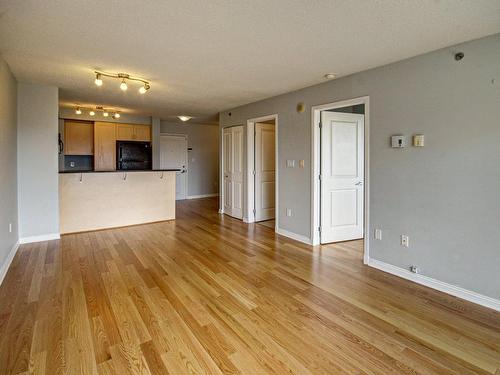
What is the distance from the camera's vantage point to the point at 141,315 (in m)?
2.33

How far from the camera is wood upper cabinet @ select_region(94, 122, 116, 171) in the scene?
7.11 m

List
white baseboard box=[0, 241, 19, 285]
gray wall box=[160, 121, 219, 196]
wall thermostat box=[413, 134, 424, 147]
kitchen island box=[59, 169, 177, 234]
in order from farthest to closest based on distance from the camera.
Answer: gray wall box=[160, 121, 219, 196] < kitchen island box=[59, 169, 177, 234] < white baseboard box=[0, 241, 19, 285] < wall thermostat box=[413, 134, 424, 147]

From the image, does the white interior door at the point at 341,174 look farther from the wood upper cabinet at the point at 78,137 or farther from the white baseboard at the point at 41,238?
the wood upper cabinet at the point at 78,137

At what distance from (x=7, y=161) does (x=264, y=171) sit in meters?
4.09

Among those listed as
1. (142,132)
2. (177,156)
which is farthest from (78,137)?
(177,156)

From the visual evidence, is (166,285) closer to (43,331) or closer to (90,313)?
(90,313)

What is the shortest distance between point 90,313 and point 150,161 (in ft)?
19.6

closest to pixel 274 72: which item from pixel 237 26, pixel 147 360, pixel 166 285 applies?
pixel 237 26

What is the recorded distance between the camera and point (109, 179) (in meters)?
5.25

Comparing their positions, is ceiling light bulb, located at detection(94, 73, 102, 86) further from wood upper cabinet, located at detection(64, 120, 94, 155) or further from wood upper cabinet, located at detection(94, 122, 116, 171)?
wood upper cabinet, located at detection(64, 120, 94, 155)

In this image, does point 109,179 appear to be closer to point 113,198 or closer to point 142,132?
point 113,198

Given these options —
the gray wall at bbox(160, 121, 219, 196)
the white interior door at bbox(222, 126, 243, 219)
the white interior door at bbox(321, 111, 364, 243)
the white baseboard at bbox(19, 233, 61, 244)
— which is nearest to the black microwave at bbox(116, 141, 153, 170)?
the gray wall at bbox(160, 121, 219, 196)

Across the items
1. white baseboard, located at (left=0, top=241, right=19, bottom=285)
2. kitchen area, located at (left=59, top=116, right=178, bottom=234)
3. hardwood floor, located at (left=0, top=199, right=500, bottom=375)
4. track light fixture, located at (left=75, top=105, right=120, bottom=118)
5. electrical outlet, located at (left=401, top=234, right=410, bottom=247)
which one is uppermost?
track light fixture, located at (left=75, top=105, right=120, bottom=118)

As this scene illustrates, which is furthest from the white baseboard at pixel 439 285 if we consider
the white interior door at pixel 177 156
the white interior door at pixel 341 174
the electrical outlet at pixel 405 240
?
the white interior door at pixel 177 156
